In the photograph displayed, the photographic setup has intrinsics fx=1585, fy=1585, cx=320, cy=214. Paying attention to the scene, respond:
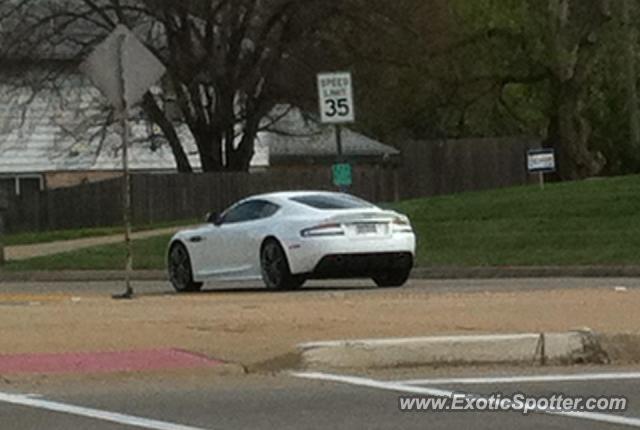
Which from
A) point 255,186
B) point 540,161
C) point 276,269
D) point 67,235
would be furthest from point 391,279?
point 255,186

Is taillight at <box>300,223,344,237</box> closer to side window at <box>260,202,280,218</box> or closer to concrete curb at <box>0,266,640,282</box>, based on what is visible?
side window at <box>260,202,280,218</box>

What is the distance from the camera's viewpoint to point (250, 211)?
72.4ft

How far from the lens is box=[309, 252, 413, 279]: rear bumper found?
2089cm

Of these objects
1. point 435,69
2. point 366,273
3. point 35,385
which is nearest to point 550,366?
point 35,385

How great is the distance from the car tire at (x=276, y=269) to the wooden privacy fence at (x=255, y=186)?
76.1ft

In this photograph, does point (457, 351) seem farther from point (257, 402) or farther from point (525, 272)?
point (525, 272)

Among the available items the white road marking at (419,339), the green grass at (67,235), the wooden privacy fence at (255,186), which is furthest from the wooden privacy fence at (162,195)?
the white road marking at (419,339)

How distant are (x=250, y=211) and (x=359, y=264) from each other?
191 centimetres

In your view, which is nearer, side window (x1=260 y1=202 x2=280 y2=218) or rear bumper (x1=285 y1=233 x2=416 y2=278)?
rear bumper (x1=285 y1=233 x2=416 y2=278)

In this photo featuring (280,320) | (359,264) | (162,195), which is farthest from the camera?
(162,195)

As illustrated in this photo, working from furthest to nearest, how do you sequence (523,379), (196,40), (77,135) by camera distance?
(77,135) → (196,40) → (523,379)

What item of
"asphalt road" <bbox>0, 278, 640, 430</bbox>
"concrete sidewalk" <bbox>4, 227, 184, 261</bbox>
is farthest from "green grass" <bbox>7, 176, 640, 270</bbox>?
"asphalt road" <bbox>0, 278, 640, 430</bbox>

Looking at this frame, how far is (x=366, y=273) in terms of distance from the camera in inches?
851

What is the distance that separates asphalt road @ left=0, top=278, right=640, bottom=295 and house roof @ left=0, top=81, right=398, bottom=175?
18.9 metres
